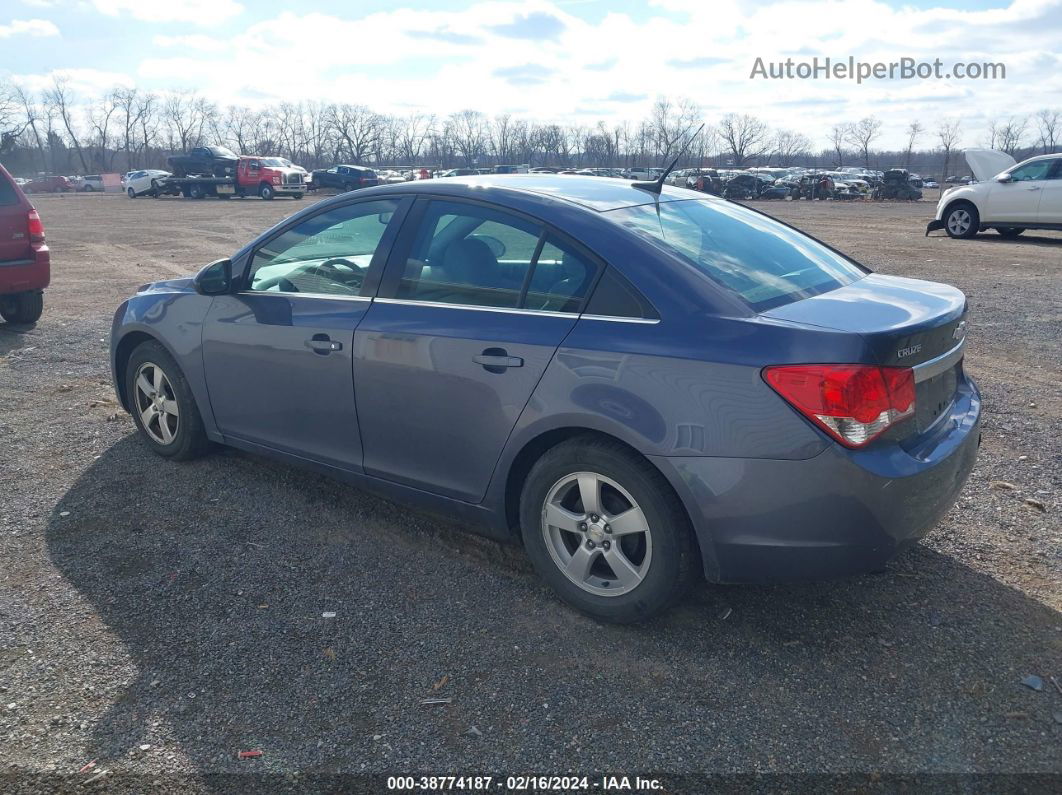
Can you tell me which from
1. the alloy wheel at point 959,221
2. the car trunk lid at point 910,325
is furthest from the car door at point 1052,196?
the car trunk lid at point 910,325

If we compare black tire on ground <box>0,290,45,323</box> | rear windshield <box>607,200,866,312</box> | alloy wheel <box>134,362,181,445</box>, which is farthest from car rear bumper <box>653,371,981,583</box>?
black tire on ground <box>0,290,45,323</box>

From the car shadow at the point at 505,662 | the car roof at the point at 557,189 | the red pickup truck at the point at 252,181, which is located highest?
the red pickup truck at the point at 252,181

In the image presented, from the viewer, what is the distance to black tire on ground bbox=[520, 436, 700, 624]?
2977 millimetres

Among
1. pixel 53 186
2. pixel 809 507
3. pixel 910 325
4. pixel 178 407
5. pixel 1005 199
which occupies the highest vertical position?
pixel 53 186

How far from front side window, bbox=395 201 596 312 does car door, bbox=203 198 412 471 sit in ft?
0.70

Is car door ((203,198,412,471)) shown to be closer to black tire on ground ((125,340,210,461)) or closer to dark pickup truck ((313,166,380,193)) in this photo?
black tire on ground ((125,340,210,461))

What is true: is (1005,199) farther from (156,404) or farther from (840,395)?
(156,404)

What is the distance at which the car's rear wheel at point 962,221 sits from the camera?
58.3 ft

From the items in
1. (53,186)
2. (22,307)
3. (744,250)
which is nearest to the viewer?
(744,250)

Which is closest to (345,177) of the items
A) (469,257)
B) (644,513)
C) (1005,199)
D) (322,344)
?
(1005,199)

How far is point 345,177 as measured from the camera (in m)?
45.0

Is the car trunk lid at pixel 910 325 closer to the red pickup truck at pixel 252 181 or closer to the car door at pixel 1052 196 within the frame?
the car door at pixel 1052 196

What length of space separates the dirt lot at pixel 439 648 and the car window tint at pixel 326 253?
113 centimetres

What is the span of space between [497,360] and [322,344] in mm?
1016
